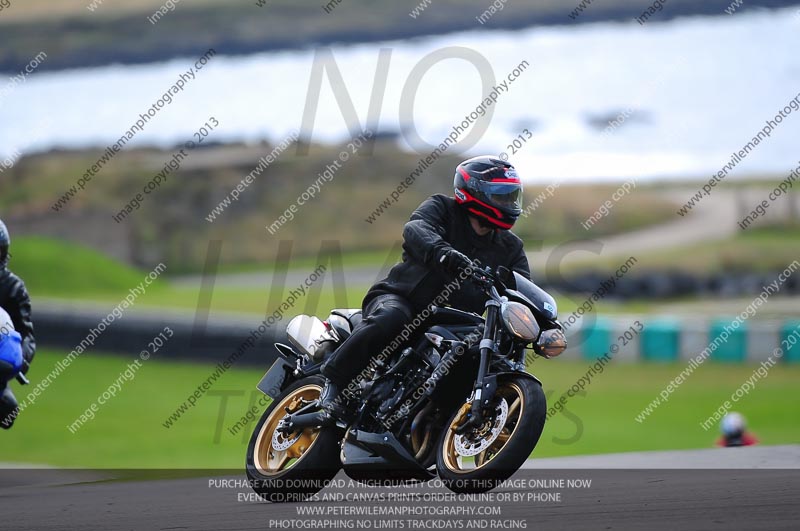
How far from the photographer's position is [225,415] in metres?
17.7

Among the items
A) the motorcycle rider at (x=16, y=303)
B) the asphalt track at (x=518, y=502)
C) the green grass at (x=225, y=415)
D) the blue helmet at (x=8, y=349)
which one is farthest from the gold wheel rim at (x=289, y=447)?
the green grass at (x=225, y=415)

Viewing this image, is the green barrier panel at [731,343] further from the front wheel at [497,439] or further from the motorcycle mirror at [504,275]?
the front wheel at [497,439]

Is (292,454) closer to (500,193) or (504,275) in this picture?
(504,275)

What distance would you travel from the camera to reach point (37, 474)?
35.4 feet

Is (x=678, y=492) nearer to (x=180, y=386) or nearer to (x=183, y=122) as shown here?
(x=180, y=386)

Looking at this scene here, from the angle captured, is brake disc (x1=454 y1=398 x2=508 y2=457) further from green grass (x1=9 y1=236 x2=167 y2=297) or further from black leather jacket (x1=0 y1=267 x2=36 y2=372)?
green grass (x1=9 y1=236 x2=167 y2=297)

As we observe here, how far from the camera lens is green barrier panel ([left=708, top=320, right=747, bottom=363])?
65.2 ft

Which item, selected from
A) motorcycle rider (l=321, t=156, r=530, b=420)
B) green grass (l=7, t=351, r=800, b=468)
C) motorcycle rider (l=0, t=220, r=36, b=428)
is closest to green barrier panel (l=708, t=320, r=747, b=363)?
green grass (l=7, t=351, r=800, b=468)

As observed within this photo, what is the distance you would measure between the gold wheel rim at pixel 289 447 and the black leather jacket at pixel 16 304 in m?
2.60

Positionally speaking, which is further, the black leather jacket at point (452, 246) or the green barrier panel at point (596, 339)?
the green barrier panel at point (596, 339)

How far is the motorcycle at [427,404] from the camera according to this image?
6.49m

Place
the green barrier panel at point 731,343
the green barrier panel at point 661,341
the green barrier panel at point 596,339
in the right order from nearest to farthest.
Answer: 1. the green barrier panel at point 731,343
2. the green barrier panel at point 596,339
3. the green barrier panel at point 661,341

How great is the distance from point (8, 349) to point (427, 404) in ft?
11.9

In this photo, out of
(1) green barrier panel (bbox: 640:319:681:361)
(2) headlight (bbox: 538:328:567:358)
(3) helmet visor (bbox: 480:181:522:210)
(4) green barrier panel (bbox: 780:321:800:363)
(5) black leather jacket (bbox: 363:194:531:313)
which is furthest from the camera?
(1) green barrier panel (bbox: 640:319:681:361)
